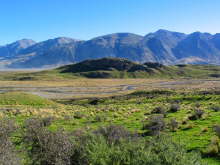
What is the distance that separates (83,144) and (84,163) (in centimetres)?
112

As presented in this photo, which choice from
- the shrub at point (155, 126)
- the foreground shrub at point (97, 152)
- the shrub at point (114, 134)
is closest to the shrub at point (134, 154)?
the foreground shrub at point (97, 152)

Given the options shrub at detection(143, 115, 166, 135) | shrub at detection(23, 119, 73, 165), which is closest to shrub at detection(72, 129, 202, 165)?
shrub at detection(23, 119, 73, 165)

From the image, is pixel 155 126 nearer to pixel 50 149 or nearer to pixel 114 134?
pixel 114 134

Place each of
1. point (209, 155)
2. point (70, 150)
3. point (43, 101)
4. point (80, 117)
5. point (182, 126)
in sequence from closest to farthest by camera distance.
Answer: point (70, 150) < point (209, 155) < point (182, 126) < point (80, 117) < point (43, 101)

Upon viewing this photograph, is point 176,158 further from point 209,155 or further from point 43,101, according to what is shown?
point 43,101

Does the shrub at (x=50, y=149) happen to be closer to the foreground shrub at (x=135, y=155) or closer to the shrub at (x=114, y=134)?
the foreground shrub at (x=135, y=155)

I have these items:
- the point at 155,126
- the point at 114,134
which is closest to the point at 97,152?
the point at 114,134


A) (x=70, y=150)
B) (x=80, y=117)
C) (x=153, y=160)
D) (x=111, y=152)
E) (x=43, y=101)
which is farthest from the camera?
(x=43, y=101)

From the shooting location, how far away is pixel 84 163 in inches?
594

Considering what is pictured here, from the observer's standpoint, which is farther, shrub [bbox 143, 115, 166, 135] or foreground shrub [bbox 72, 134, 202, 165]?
shrub [bbox 143, 115, 166, 135]

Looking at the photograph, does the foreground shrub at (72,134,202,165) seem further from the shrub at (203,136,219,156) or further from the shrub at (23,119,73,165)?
the shrub at (203,136,219,156)

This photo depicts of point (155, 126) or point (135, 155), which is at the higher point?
point (135, 155)

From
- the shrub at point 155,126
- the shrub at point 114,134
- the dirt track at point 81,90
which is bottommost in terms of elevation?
the dirt track at point 81,90

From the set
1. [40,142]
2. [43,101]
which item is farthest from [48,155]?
[43,101]
